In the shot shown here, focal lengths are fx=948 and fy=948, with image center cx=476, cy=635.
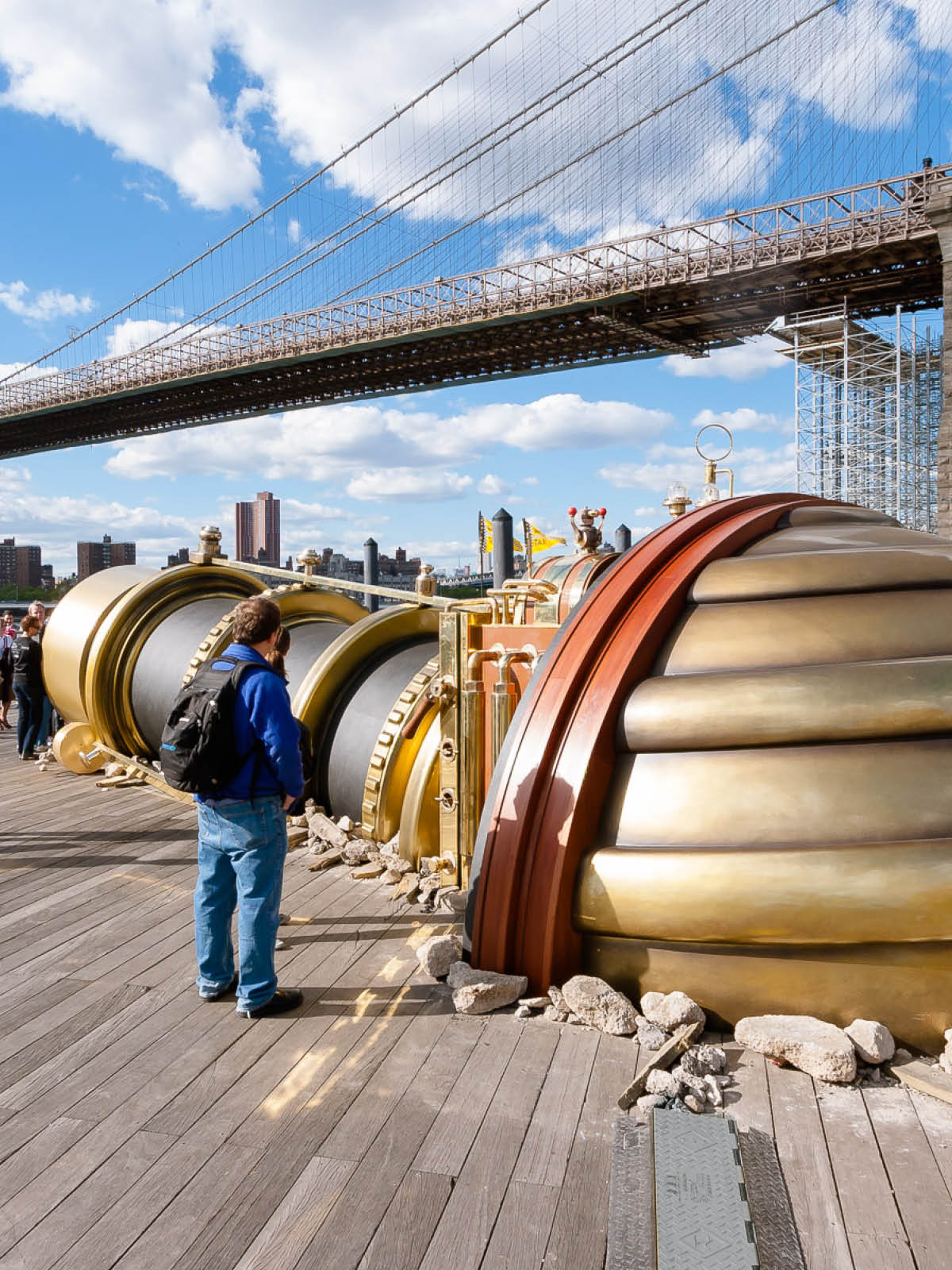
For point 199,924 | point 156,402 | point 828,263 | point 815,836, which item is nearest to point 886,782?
point 815,836

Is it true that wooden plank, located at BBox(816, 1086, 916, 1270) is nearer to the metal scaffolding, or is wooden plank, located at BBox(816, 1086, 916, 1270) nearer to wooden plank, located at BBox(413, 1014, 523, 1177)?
wooden plank, located at BBox(413, 1014, 523, 1177)

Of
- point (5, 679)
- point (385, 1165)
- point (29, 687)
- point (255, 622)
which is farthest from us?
point (5, 679)

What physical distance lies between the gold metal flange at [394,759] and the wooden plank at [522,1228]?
308 centimetres

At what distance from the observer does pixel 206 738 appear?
3447 millimetres

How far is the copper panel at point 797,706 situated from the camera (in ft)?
10.9

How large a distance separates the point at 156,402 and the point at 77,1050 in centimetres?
5358

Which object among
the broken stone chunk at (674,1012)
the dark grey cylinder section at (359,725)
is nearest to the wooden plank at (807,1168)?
the broken stone chunk at (674,1012)

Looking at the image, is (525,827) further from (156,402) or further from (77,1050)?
(156,402)

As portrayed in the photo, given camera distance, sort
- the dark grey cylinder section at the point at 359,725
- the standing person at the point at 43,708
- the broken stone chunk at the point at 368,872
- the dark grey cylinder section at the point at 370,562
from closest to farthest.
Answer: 1. the broken stone chunk at the point at 368,872
2. the dark grey cylinder section at the point at 359,725
3. the standing person at the point at 43,708
4. the dark grey cylinder section at the point at 370,562

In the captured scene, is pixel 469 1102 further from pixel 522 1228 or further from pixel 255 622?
pixel 255 622

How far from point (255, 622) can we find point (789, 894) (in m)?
2.18

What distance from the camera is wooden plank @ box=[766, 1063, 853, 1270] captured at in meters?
2.35

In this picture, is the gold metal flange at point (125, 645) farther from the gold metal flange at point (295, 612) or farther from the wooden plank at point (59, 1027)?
the wooden plank at point (59, 1027)

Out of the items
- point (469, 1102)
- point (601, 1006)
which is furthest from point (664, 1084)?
point (469, 1102)
